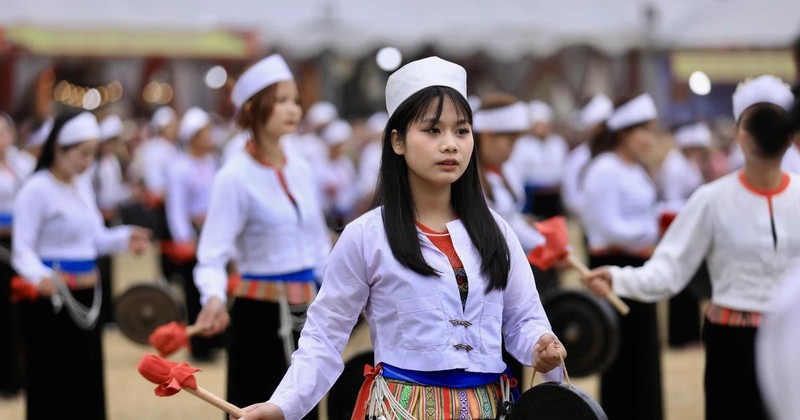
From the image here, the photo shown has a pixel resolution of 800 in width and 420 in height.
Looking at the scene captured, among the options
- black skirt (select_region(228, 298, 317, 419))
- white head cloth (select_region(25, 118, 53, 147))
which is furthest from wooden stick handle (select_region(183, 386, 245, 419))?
white head cloth (select_region(25, 118, 53, 147))

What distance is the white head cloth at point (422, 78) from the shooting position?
3.61m

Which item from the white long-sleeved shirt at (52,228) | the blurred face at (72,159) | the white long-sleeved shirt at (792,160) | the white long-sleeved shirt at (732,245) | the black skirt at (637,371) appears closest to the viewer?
the white long-sleeved shirt at (732,245)

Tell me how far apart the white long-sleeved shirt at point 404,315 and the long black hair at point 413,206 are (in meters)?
0.03

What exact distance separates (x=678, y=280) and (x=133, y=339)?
329 cm

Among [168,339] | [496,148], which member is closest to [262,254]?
[168,339]

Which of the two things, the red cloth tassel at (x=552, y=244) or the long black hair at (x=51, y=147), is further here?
the long black hair at (x=51, y=147)

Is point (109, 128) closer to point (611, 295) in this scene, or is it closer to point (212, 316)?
point (212, 316)

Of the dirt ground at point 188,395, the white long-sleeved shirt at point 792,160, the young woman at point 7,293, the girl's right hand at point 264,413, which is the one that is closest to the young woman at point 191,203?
the dirt ground at point 188,395

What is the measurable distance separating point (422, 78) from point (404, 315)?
0.68m

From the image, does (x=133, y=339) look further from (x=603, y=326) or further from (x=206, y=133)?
(x=206, y=133)

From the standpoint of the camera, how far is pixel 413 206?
12.1 ft

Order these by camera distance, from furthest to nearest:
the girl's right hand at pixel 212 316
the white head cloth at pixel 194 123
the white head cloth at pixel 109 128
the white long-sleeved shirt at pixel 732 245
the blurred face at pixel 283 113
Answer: the white head cloth at pixel 109 128, the white head cloth at pixel 194 123, the blurred face at pixel 283 113, the girl's right hand at pixel 212 316, the white long-sleeved shirt at pixel 732 245

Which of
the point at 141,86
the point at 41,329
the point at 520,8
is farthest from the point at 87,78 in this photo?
the point at 41,329

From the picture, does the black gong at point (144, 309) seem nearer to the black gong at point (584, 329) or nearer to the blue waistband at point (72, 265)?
the blue waistband at point (72, 265)
